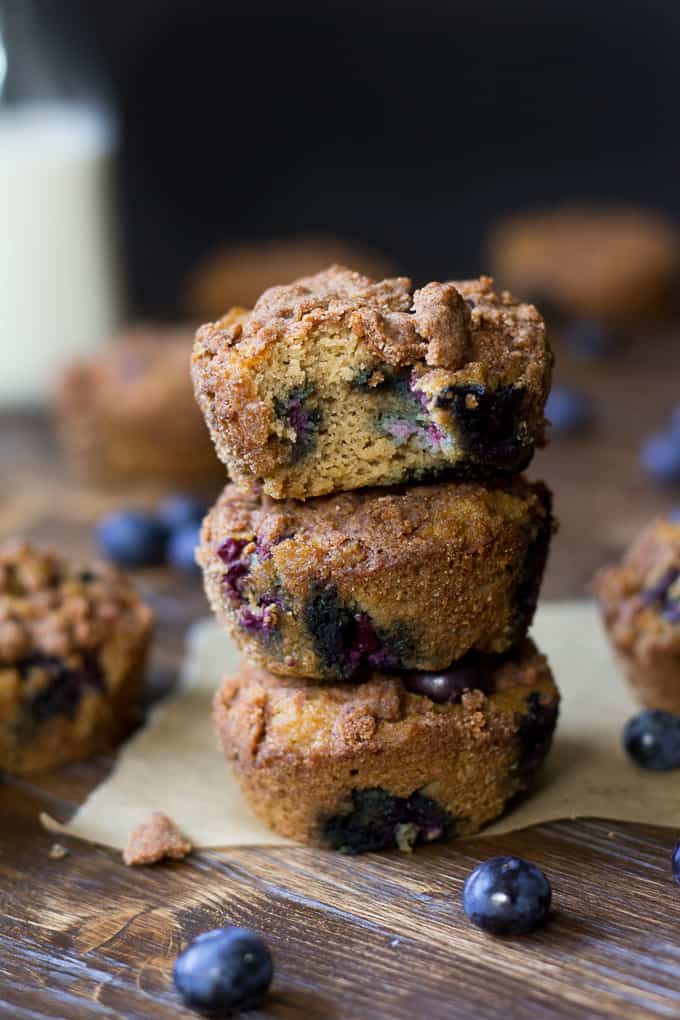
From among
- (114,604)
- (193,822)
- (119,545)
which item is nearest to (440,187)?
(119,545)

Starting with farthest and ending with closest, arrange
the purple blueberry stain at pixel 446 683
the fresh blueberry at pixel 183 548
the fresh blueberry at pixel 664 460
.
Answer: the fresh blueberry at pixel 664 460 → the fresh blueberry at pixel 183 548 → the purple blueberry stain at pixel 446 683

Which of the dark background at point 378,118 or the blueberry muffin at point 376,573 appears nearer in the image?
the blueberry muffin at point 376,573

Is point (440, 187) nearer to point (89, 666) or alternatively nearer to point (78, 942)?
point (89, 666)

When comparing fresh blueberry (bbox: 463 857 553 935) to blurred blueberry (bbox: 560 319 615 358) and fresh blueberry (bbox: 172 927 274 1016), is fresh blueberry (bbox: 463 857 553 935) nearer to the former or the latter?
fresh blueberry (bbox: 172 927 274 1016)

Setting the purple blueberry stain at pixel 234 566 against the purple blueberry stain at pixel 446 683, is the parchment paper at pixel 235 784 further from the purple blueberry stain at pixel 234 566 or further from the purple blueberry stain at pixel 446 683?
the purple blueberry stain at pixel 234 566

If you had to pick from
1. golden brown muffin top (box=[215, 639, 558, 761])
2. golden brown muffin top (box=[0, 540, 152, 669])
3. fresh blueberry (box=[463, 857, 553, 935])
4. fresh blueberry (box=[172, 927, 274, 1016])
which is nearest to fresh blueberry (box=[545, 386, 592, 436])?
golden brown muffin top (box=[0, 540, 152, 669])

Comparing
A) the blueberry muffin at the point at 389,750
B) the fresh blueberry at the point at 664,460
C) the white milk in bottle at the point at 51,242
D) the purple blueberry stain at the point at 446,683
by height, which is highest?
the white milk in bottle at the point at 51,242

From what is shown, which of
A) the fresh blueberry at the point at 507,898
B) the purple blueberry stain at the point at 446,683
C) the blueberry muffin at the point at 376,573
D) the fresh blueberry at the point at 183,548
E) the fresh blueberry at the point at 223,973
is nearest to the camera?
the fresh blueberry at the point at 223,973

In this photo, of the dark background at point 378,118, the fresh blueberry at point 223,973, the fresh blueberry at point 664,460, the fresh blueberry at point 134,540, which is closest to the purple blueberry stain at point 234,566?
the fresh blueberry at point 223,973
